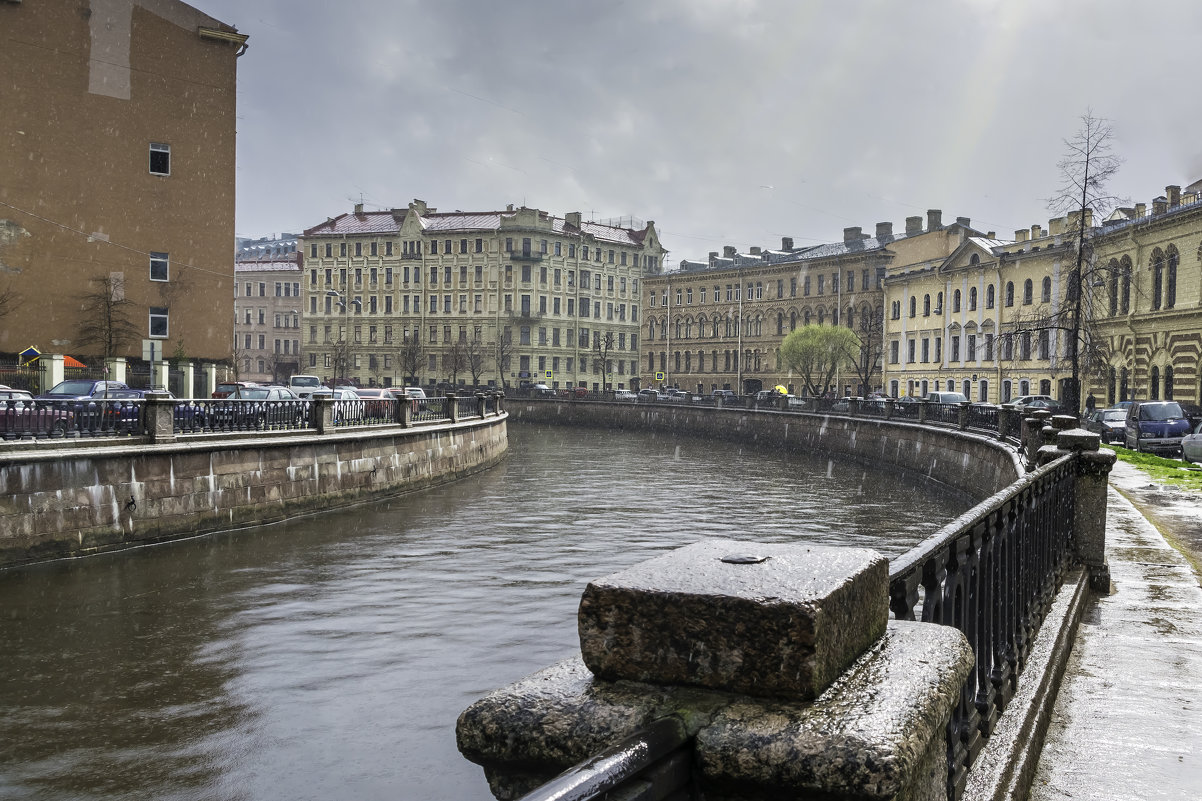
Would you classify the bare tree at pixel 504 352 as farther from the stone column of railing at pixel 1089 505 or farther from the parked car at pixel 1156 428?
the stone column of railing at pixel 1089 505

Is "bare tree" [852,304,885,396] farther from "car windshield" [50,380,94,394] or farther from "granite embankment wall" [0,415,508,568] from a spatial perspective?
"car windshield" [50,380,94,394]

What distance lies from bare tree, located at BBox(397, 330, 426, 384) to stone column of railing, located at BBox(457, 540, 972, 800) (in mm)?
87841

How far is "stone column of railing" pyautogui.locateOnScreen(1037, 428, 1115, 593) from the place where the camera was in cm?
844

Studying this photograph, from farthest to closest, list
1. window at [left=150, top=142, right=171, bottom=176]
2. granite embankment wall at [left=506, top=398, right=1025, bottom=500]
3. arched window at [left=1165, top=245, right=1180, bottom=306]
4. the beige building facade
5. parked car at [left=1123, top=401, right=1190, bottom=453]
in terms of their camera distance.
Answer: the beige building facade < arched window at [left=1165, top=245, right=1180, bottom=306] < window at [left=150, top=142, right=171, bottom=176] < parked car at [left=1123, top=401, right=1190, bottom=453] < granite embankment wall at [left=506, top=398, right=1025, bottom=500]

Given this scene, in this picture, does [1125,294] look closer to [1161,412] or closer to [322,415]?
[1161,412]

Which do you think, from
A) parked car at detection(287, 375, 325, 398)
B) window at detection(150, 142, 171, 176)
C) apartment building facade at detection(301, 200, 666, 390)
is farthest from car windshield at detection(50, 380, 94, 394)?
apartment building facade at detection(301, 200, 666, 390)

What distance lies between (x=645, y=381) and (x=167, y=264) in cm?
6657

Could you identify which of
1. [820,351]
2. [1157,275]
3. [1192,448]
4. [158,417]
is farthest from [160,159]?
[820,351]

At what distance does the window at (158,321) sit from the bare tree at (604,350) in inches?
2381

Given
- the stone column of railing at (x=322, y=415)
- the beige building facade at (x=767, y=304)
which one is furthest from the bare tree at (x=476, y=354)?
the stone column of railing at (x=322, y=415)

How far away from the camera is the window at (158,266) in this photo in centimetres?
3431

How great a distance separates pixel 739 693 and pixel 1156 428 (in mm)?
33050

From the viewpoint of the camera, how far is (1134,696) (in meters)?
5.71

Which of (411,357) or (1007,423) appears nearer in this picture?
(1007,423)
